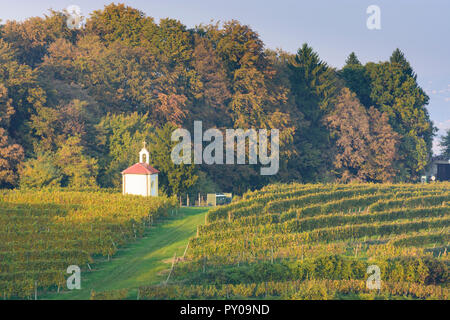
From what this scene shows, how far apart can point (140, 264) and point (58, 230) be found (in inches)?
261

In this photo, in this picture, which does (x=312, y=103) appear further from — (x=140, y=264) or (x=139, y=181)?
(x=140, y=264)

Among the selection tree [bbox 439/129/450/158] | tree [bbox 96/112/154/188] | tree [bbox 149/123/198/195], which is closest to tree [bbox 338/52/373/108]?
tree [bbox 439/129/450/158]

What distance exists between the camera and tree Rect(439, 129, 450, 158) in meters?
82.1

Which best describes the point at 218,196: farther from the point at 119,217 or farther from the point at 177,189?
the point at 119,217

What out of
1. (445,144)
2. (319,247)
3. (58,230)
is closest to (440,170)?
(445,144)

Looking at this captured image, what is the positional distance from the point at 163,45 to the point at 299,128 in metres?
17.1

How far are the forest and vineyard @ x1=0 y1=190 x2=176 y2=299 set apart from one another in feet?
21.9

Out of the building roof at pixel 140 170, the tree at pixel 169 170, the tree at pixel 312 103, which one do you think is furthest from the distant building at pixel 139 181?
the tree at pixel 312 103

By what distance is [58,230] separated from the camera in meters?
34.7

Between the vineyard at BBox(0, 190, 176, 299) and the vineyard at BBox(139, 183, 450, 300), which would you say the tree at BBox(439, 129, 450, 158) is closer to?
the vineyard at BBox(139, 183, 450, 300)

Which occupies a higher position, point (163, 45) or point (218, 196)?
point (163, 45)

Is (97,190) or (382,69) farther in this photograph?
(382,69)

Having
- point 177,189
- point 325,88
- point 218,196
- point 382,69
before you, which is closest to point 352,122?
point 325,88

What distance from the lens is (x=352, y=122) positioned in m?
68.4
